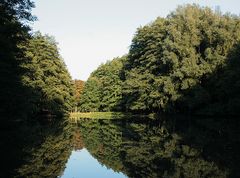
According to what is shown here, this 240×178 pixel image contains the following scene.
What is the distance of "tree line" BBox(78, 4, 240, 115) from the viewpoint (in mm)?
51188

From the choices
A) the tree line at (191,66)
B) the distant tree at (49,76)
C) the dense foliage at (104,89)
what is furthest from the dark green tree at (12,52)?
the dense foliage at (104,89)

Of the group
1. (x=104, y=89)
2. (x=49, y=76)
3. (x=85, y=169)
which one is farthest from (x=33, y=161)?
(x=104, y=89)

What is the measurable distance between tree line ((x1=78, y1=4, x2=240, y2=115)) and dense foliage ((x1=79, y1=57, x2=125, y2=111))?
20458 mm

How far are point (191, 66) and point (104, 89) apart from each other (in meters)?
40.0

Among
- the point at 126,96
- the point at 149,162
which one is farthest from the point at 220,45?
the point at 149,162

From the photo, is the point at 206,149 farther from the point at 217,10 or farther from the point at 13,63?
the point at 217,10

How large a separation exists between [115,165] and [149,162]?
1.25 m

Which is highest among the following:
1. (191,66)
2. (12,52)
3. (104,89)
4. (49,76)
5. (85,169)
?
(104,89)

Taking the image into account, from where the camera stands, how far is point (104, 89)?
91.1 meters

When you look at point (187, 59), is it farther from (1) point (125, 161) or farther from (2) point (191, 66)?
(1) point (125, 161)

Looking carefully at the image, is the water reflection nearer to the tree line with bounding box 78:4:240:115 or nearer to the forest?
the forest

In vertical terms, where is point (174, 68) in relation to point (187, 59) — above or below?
below

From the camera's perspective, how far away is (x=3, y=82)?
24.5 m

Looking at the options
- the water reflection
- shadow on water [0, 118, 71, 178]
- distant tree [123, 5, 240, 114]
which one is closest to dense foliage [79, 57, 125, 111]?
distant tree [123, 5, 240, 114]
